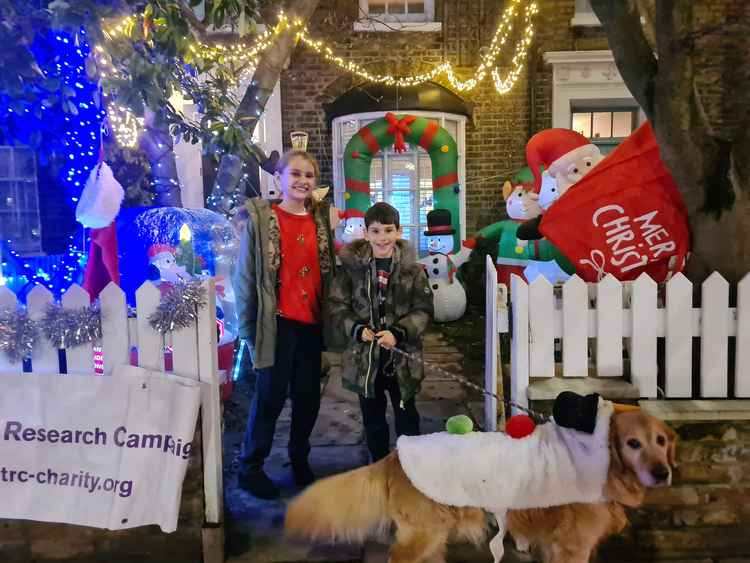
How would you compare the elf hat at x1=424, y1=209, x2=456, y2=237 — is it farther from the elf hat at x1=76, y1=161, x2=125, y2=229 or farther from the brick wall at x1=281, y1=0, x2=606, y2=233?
the elf hat at x1=76, y1=161, x2=125, y2=229

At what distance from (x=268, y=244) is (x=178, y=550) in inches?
58.5

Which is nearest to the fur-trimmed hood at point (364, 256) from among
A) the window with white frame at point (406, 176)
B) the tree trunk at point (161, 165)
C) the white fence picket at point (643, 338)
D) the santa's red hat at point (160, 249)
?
the white fence picket at point (643, 338)

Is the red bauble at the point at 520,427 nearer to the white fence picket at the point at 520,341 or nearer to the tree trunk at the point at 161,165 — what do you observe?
the white fence picket at the point at 520,341

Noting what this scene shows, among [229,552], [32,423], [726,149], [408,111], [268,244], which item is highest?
[408,111]

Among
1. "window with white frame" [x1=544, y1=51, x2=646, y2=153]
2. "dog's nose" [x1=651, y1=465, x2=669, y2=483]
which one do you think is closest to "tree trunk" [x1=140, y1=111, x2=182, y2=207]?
"dog's nose" [x1=651, y1=465, x2=669, y2=483]

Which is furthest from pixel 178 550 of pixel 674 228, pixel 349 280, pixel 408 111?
pixel 408 111

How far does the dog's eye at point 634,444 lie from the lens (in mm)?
2211

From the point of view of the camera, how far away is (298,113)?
8.80 m

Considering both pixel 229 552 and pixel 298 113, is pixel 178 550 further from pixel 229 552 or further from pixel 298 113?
pixel 298 113

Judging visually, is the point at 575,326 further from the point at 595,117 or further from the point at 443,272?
the point at 595,117

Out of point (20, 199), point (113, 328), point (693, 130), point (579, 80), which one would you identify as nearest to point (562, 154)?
point (693, 130)

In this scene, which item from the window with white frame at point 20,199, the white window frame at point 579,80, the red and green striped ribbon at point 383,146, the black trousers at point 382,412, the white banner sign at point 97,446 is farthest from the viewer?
the white window frame at point 579,80

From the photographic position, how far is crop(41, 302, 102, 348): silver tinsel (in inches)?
104

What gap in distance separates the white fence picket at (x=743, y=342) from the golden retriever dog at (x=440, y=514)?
79 centimetres
